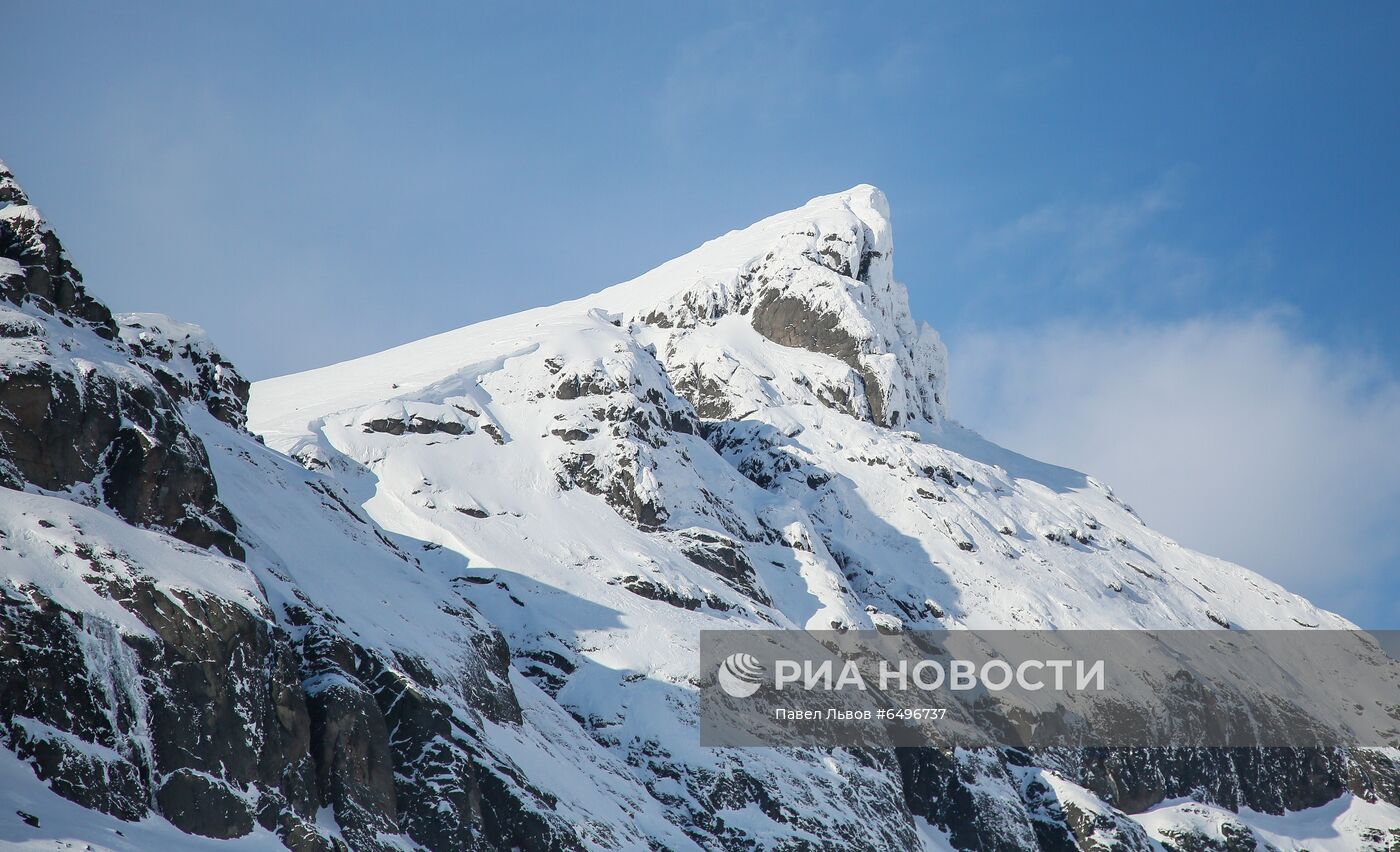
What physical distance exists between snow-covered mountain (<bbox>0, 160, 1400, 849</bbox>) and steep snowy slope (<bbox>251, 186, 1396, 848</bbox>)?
0.44m

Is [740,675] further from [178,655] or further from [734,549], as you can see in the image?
[178,655]

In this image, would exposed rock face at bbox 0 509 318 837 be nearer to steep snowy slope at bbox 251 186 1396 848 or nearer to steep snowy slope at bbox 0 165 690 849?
steep snowy slope at bbox 0 165 690 849

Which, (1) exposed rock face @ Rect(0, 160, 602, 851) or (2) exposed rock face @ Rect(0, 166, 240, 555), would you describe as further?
(2) exposed rock face @ Rect(0, 166, 240, 555)

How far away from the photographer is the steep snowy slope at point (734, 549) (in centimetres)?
11094

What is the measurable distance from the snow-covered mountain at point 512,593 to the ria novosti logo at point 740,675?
13.3 ft

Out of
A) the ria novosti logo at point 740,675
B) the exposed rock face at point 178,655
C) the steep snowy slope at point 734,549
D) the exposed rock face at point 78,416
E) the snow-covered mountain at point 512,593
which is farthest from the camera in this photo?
the ria novosti logo at point 740,675

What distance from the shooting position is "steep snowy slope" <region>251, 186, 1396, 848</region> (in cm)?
11094

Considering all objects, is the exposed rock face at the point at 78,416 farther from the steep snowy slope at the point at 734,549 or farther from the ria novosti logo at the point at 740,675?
the ria novosti logo at the point at 740,675

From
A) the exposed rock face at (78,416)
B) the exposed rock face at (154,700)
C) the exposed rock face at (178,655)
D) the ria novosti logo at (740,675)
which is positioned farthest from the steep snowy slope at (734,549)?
the exposed rock face at (78,416)

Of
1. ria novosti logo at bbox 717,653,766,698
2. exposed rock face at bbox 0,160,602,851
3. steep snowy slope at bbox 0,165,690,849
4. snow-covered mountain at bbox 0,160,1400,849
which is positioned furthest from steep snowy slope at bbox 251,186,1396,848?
exposed rock face at bbox 0,160,602,851

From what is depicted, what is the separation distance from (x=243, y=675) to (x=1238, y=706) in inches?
5398

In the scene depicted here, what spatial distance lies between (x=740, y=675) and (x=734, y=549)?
25025 millimetres

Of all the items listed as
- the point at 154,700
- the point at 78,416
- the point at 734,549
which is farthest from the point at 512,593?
the point at 154,700

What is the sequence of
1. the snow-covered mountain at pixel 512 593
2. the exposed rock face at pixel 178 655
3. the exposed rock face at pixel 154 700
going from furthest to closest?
the snow-covered mountain at pixel 512 593 → the exposed rock face at pixel 178 655 → the exposed rock face at pixel 154 700
